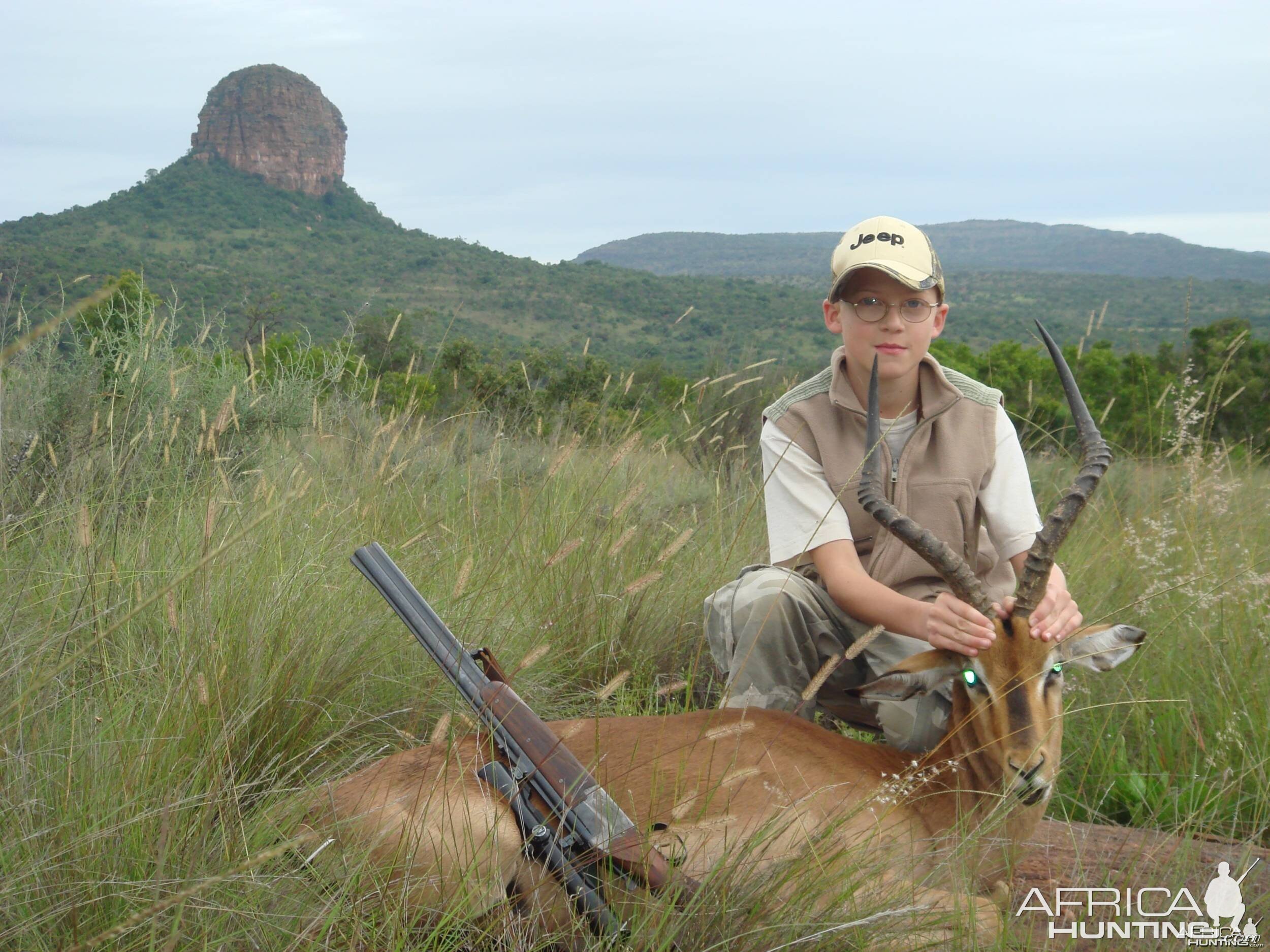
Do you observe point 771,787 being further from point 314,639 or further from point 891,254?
point 891,254

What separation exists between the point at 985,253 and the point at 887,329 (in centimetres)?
12505

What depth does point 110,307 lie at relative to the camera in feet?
25.3

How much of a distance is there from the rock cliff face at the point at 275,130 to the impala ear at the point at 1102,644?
80.3 m

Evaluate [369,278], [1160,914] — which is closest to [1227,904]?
[1160,914]

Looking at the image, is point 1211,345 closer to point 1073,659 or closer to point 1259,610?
point 1259,610

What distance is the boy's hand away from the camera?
9.87ft

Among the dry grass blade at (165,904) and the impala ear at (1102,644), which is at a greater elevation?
the dry grass blade at (165,904)

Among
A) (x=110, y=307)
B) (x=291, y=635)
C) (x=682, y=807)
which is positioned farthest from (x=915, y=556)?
(x=110, y=307)

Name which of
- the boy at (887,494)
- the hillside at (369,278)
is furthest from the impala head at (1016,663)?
the hillside at (369,278)

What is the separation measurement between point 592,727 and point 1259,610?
295 cm

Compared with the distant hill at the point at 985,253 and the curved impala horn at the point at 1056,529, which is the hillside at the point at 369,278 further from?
the distant hill at the point at 985,253

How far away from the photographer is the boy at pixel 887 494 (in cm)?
→ 367

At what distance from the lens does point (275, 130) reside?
293 ft

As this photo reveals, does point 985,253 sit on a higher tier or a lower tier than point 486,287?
higher
